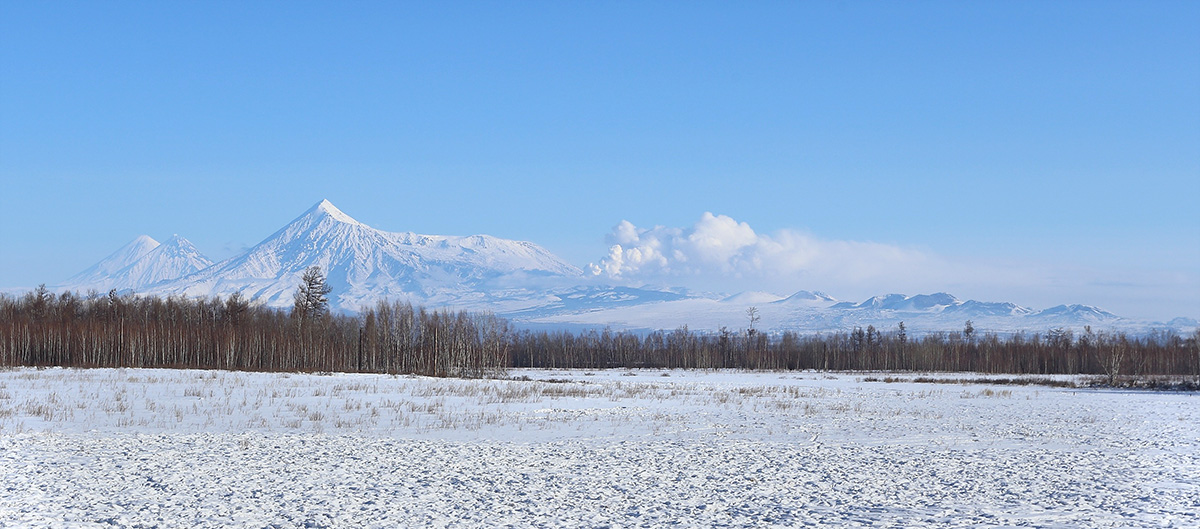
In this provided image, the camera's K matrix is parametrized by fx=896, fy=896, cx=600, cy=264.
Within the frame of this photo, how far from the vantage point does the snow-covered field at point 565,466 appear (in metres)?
11.6

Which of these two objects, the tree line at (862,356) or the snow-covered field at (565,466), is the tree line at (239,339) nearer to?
the snow-covered field at (565,466)

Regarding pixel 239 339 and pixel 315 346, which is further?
pixel 315 346

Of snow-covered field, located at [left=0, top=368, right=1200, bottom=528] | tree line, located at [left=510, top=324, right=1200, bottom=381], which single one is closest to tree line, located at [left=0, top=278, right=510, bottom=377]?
snow-covered field, located at [left=0, top=368, right=1200, bottom=528]

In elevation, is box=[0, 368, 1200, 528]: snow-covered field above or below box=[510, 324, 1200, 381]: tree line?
above

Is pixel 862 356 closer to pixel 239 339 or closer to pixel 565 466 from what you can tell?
pixel 239 339

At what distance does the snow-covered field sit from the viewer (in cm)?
1158

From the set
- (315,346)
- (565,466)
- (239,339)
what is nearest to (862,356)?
(315,346)

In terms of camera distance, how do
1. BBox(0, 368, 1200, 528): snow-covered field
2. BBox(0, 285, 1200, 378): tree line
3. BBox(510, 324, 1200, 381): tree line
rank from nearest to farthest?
BBox(0, 368, 1200, 528): snow-covered field, BBox(0, 285, 1200, 378): tree line, BBox(510, 324, 1200, 381): tree line

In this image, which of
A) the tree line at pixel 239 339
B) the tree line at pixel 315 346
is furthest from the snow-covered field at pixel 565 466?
the tree line at pixel 239 339

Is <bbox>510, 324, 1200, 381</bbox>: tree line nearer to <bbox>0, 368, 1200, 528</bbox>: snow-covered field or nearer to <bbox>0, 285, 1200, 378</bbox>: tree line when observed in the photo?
<bbox>0, 285, 1200, 378</bbox>: tree line

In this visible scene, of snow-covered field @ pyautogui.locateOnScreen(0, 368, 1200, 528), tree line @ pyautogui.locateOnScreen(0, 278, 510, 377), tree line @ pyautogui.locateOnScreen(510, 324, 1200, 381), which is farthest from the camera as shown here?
tree line @ pyautogui.locateOnScreen(510, 324, 1200, 381)

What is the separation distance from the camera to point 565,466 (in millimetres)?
15672

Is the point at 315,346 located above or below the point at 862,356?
above

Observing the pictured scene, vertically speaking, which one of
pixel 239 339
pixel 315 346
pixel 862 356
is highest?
pixel 239 339
